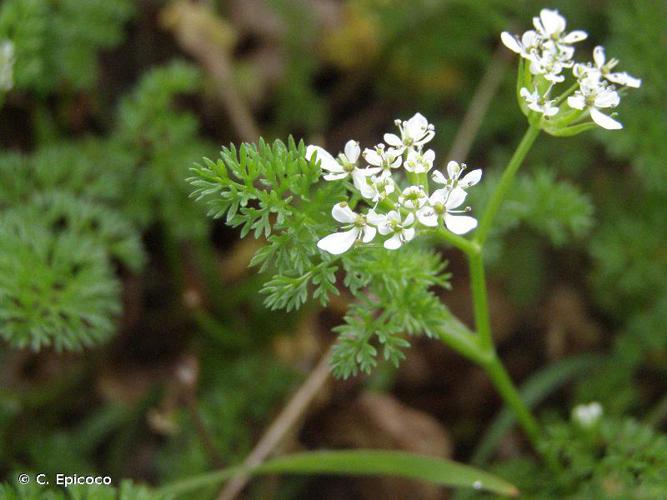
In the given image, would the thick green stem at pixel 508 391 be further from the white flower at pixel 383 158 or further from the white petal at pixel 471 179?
the white flower at pixel 383 158

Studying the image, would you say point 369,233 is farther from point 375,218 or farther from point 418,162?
point 418,162

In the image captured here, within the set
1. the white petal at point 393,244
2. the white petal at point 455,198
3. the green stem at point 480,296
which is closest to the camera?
the white petal at point 393,244

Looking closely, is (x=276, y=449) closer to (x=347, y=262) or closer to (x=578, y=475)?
(x=578, y=475)

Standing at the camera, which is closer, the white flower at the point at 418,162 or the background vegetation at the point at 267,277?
the white flower at the point at 418,162

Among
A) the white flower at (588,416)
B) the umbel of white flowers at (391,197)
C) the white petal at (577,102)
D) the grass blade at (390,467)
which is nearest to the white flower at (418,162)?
the umbel of white flowers at (391,197)

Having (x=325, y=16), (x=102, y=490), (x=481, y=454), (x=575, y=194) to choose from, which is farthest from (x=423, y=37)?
(x=102, y=490)

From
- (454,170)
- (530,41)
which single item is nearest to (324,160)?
(454,170)
